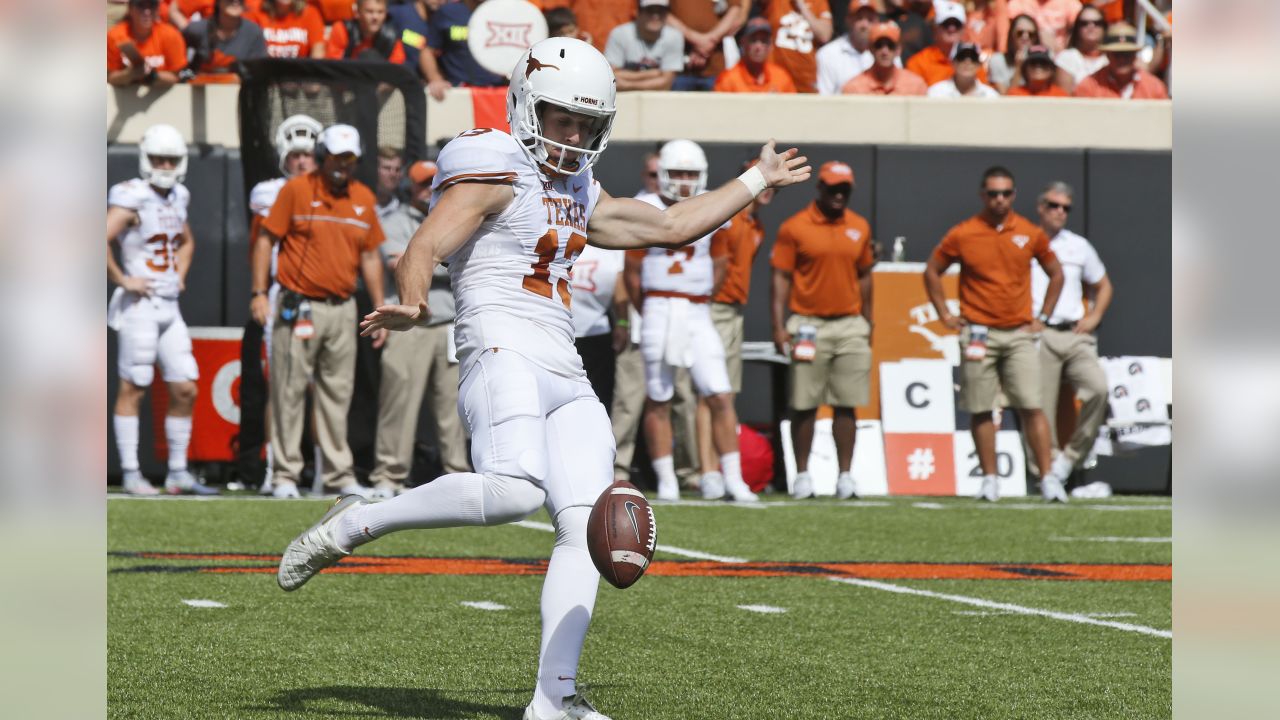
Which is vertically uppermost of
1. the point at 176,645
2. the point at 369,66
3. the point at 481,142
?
the point at 369,66

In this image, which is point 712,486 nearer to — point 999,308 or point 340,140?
point 999,308

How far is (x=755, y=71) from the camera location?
1398 cm

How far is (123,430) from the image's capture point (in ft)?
37.8

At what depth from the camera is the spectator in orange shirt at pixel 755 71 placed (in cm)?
1380

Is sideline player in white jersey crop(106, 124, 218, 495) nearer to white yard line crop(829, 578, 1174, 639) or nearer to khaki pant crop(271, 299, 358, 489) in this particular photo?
khaki pant crop(271, 299, 358, 489)

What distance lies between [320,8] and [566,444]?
10414 millimetres

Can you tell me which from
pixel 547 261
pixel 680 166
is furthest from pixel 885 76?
pixel 547 261

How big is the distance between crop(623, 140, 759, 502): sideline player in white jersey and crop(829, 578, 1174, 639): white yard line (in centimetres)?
360

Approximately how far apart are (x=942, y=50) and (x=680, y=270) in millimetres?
4617

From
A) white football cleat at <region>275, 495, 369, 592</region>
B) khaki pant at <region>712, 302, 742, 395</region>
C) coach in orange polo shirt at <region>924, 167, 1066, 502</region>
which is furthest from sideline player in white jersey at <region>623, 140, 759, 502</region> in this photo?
white football cleat at <region>275, 495, 369, 592</region>

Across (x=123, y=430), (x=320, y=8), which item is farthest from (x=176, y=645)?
(x=320, y=8)

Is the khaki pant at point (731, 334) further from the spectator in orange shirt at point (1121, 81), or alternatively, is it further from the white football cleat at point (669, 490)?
the spectator in orange shirt at point (1121, 81)

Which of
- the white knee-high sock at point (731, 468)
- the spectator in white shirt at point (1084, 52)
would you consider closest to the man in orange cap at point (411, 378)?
the white knee-high sock at point (731, 468)
